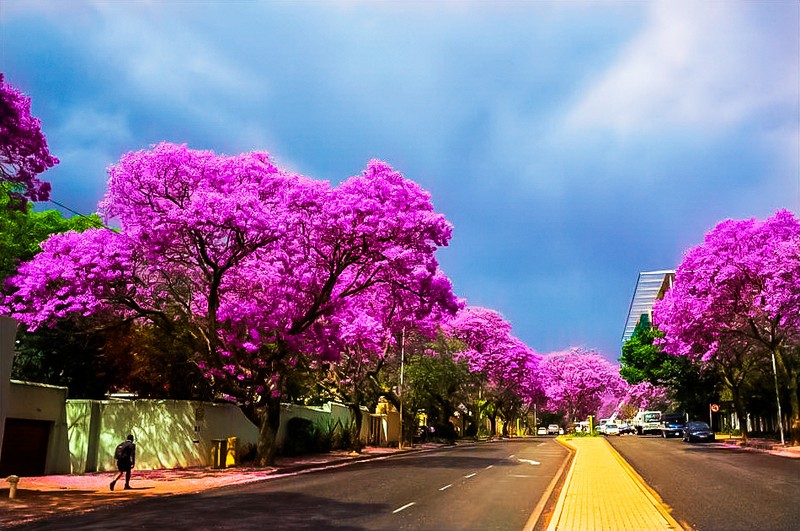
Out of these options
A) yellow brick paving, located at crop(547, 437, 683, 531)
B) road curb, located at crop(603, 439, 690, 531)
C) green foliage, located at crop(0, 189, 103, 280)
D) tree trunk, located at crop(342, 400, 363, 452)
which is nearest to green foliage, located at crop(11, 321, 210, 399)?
green foliage, located at crop(0, 189, 103, 280)

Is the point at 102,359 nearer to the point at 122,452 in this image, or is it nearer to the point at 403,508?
the point at 122,452

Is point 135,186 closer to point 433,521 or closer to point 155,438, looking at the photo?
point 155,438

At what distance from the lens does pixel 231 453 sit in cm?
2653

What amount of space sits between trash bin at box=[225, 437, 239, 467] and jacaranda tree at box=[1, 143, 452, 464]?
3.83 feet

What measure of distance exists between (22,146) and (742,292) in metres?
30.6

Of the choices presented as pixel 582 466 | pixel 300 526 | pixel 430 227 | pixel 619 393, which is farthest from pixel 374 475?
pixel 619 393

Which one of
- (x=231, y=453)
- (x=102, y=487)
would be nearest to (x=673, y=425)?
(x=231, y=453)

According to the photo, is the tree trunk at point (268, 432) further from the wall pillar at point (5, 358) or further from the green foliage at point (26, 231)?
the green foliage at point (26, 231)

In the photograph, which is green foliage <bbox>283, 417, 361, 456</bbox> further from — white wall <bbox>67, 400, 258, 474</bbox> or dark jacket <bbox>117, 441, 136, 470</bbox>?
dark jacket <bbox>117, 441, 136, 470</bbox>

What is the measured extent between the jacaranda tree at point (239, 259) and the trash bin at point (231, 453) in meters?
1.17

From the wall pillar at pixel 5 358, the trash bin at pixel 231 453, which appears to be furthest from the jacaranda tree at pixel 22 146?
the trash bin at pixel 231 453

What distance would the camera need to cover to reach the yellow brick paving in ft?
37.2

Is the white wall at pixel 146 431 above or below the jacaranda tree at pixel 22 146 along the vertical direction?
below

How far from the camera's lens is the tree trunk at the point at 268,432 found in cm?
2609
